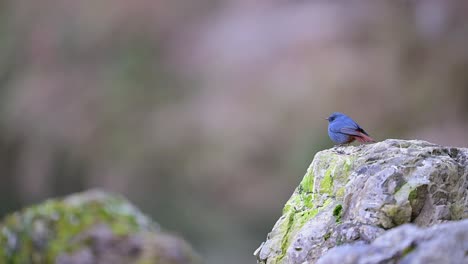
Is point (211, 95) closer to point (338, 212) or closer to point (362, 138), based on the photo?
point (362, 138)

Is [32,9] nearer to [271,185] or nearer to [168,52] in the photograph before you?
[168,52]

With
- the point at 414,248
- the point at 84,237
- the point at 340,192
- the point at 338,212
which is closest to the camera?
the point at 414,248

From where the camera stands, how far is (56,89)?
2378cm

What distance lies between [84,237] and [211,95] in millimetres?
11755

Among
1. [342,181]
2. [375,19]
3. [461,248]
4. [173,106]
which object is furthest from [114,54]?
[461,248]

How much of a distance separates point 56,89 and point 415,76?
1166 cm

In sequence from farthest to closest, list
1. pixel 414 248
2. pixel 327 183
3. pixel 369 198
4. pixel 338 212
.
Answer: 1. pixel 327 183
2. pixel 338 212
3. pixel 369 198
4. pixel 414 248

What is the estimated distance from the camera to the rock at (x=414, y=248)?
3.90 meters

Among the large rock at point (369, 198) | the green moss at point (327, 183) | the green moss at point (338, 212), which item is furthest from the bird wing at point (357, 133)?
the green moss at point (338, 212)

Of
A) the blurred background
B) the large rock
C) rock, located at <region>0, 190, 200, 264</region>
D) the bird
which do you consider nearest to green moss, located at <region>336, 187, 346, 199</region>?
the large rock

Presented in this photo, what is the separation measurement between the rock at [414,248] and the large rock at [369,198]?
66cm

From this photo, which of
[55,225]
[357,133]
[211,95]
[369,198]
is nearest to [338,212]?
[369,198]

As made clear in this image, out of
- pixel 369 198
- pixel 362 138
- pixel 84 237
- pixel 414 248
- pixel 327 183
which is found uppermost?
pixel 84 237

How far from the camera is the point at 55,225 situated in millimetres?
9781
